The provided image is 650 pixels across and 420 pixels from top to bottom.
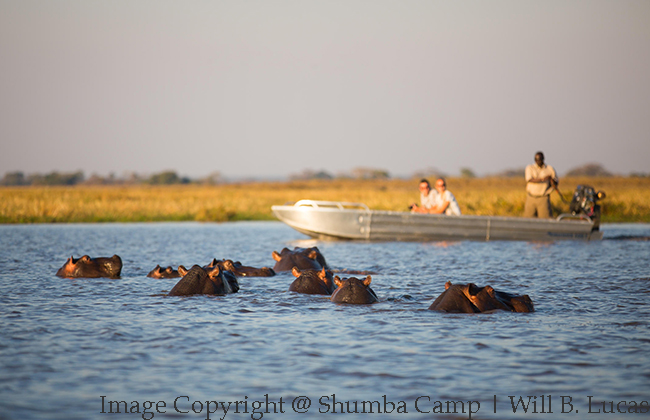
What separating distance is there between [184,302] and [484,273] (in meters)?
5.48

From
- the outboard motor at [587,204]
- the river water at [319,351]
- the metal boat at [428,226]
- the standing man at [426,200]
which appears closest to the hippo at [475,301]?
the river water at [319,351]

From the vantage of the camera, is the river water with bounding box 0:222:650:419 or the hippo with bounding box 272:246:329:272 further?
the hippo with bounding box 272:246:329:272

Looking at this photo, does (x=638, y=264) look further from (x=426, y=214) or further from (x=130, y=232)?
(x=130, y=232)


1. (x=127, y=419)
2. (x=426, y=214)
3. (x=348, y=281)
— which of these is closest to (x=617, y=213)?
(x=426, y=214)

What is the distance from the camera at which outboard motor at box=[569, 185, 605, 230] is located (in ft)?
59.2

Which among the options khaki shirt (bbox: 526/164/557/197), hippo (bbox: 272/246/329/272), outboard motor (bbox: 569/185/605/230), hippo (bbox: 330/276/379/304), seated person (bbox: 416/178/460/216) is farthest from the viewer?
outboard motor (bbox: 569/185/605/230)

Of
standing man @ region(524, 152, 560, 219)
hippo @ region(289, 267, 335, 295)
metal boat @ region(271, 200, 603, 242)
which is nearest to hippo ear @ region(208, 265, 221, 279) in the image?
hippo @ region(289, 267, 335, 295)

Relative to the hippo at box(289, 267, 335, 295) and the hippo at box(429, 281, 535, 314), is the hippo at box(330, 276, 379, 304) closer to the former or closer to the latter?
the hippo at box(289, 267, 335, 295)

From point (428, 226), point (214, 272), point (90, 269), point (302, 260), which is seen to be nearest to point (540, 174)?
point (428, 226)

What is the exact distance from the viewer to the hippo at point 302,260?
11203mm

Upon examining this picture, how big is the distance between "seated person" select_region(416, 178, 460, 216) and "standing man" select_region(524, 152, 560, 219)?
1969mm

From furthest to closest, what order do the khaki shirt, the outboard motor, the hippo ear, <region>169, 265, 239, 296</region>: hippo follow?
the outboard motor, the khaki shirt, the hippo ear, <region>169, 265, 239, 296</region>: hippo

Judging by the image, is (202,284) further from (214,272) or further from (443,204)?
(443,204)

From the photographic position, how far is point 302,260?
37.1 feet
